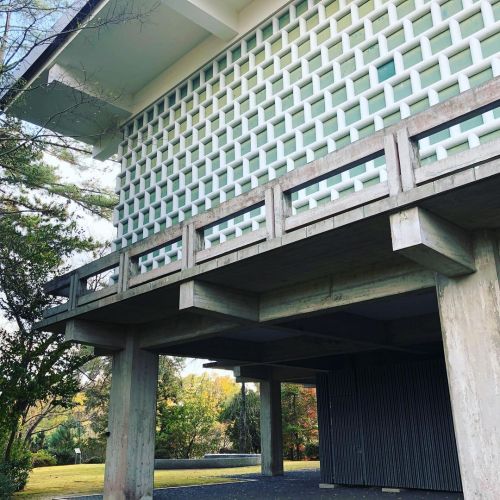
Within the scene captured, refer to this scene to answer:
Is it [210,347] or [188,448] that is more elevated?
[210,347]

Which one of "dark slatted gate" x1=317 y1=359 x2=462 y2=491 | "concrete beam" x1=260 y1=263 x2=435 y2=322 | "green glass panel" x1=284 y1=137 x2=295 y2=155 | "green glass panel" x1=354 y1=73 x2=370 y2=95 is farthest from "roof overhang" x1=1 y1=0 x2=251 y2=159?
"dark slatted gate" x1=317 y1=359 x2=462 y2=491

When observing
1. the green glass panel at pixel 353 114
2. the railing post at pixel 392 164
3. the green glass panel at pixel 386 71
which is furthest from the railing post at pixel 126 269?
the railing post at pixel 392 164

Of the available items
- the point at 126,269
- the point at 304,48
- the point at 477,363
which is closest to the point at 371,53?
the point at 304,48

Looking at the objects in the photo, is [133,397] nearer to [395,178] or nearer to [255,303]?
[255,303]

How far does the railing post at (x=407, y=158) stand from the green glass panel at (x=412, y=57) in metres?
2.35

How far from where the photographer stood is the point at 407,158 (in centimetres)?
534

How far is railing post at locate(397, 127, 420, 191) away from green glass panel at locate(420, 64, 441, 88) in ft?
6.61

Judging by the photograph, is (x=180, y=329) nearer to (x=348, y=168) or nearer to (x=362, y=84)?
(x=348, y=168)

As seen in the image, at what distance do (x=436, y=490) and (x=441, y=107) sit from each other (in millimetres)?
9111

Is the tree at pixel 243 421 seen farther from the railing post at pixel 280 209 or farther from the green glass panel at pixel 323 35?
the railing post at pixel 280 209

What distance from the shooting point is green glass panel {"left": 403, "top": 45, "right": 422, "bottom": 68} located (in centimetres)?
723

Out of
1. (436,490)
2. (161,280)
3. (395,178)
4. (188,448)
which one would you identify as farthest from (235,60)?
(188,448)

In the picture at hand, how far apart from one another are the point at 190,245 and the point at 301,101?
10.1 feet

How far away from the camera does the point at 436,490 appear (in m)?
11.2
